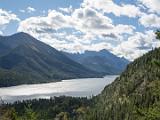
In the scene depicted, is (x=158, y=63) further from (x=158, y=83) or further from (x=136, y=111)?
(x=136, y=111)

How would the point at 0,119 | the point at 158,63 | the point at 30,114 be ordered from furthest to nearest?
the point at 30,114, the point at 0,119, the point at 158,63

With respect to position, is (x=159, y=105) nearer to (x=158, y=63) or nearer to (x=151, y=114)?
(x=151, y=114)

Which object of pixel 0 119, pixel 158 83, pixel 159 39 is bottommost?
pixel 0 119

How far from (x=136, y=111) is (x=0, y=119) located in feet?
73.5

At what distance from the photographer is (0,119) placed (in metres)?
43.1

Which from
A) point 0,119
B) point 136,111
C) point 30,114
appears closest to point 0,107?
point 0,119

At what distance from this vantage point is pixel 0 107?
43.2 m

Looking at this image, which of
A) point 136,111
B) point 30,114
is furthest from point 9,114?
point 136,111

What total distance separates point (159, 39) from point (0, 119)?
24885 millimetres

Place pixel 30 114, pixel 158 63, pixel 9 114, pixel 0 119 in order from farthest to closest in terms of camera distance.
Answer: pixel 9 114
pixel 30 114
pixel 0 119
pixel 158 63

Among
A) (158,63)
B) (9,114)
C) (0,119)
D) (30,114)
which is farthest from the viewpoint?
(9,114)

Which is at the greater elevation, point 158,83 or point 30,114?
point 158,83

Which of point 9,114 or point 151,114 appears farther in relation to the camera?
point 9,114

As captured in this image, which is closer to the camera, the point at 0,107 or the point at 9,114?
the point at 0,107
